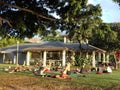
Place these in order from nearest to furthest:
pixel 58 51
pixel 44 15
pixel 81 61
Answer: pixel 44 15 < pixel 81 61 < pixel 58 51

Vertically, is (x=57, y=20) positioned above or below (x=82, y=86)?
above

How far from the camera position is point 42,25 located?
96.0ft

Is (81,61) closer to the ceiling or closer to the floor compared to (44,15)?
closer to the floor

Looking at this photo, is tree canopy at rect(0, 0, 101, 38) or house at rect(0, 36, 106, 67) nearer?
tree canopy at rect(0, 0, 101, 38)

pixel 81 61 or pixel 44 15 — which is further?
pixel 81 61

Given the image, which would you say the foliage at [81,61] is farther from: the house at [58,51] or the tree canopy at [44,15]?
the tree canopy at [44,15]

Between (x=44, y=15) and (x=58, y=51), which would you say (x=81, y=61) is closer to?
(x=58, y=51)

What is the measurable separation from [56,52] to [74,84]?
38231 millimetres

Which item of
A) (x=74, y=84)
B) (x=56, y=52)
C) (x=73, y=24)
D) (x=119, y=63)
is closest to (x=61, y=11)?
(x=73, y=24)

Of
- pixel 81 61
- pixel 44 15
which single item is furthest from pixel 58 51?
pixel 44 15

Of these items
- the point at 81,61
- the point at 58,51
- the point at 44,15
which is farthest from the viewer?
the point at 58,51

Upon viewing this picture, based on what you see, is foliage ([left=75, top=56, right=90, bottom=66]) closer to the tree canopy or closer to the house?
the house

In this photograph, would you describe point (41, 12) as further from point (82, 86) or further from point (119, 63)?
point (119, 63)

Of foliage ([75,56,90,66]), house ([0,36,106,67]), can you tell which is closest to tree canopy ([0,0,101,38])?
foliage ([75,56,90,66])
